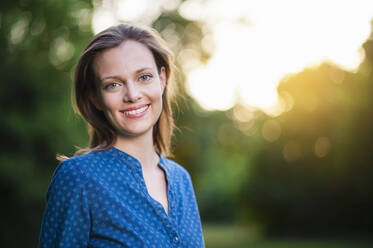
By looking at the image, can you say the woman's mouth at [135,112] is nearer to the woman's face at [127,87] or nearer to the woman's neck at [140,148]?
the woman's face at [127,87]

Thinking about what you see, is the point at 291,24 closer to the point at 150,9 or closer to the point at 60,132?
the point at 150,9

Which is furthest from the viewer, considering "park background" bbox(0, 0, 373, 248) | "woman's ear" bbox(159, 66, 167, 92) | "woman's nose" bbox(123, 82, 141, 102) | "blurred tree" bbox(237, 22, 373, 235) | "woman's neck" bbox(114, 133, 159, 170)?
"blurred tree" bbox(237, 22, 373, 235)

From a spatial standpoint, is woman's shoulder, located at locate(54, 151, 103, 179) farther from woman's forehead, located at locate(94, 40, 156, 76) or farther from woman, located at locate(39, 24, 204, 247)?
woman's forehead, located at locate(94, 40, 156, 76)

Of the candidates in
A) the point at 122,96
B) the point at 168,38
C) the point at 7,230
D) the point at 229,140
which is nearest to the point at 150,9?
the point at 168,38

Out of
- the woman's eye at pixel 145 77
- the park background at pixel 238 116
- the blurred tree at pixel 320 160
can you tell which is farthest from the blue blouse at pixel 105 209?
the blurred tree at pixel 320 160

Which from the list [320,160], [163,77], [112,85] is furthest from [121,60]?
[320,160]

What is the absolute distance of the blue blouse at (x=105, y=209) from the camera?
6.11 feet

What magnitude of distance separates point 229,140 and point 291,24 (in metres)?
8.46

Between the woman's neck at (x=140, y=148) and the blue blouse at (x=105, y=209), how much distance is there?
71mm

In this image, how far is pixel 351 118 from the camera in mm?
20922

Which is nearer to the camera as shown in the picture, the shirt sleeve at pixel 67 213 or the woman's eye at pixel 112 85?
the shirt sleeve at pixel 67 213

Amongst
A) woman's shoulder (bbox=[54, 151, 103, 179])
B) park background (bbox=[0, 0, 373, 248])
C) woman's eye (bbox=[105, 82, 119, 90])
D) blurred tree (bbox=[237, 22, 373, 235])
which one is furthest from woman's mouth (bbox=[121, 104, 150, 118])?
blurred tree (bbox=[237, 22, 373, 235])

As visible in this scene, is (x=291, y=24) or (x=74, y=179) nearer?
(x=74, y=179)

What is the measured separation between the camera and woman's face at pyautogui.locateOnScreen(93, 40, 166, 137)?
216 cm
